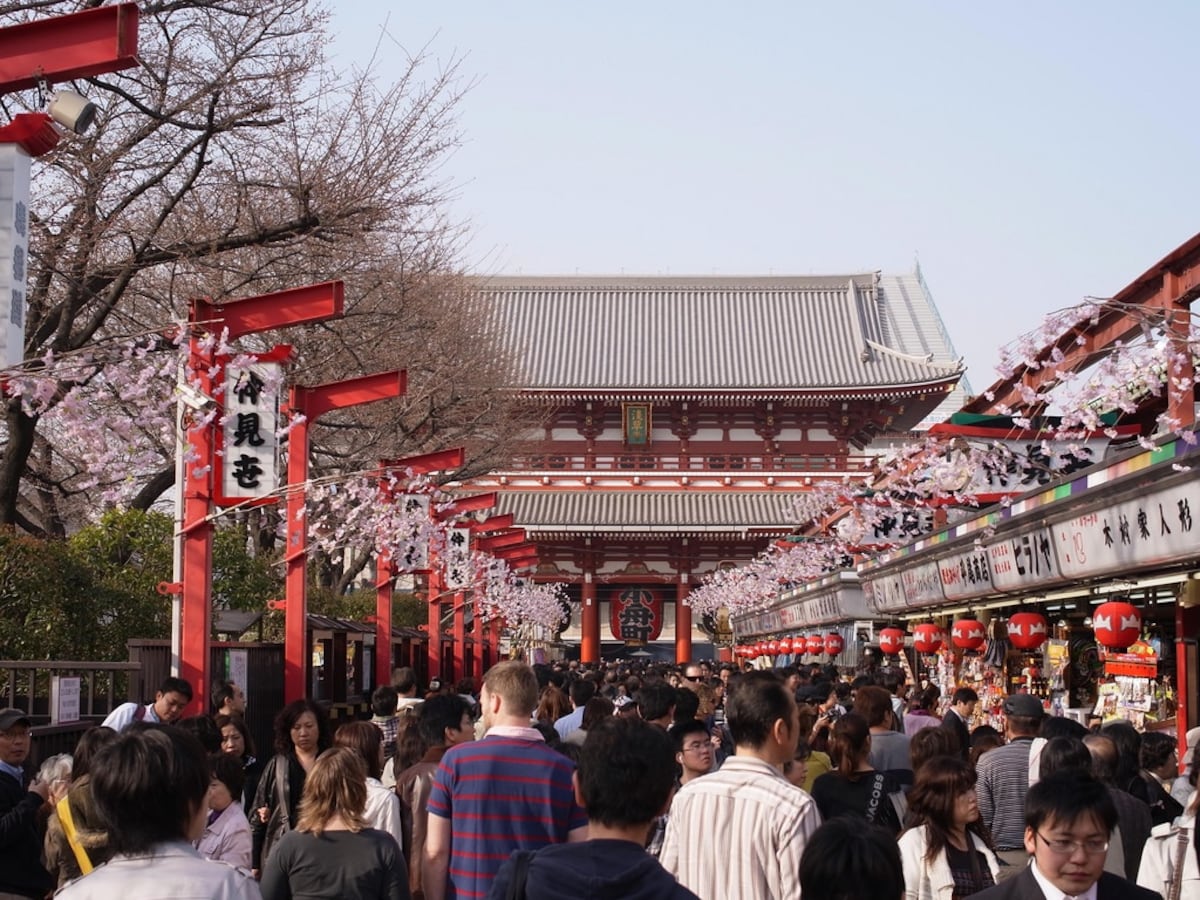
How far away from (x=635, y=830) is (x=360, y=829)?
216cm

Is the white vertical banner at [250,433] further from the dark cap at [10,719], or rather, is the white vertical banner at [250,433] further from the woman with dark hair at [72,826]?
the woman with dark hair at [72,826]

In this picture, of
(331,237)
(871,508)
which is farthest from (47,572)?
(871,508)

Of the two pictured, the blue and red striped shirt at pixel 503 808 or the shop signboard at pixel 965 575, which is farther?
the shop signboard at pixel 965 575

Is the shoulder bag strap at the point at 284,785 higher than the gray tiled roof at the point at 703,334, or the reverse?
the gray tiled roof at the point at 703,334

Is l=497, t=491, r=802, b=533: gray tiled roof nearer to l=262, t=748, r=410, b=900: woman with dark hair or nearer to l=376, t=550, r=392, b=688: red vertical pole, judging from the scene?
l=376, t=550, r=392, b=688: red vertical pole

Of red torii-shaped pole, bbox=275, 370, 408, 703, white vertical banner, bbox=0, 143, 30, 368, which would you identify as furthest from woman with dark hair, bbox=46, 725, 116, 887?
red torii-shaped pole, bbox=275, 370, 408, 703

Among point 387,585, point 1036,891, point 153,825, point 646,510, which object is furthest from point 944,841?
point 646,510

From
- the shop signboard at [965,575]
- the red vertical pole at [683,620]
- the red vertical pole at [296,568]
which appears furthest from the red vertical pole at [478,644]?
the red vertical pole at [296,568]

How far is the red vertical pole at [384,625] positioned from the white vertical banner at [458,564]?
6.77 metres

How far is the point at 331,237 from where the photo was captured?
677 inches

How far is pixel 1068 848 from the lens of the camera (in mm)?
4559

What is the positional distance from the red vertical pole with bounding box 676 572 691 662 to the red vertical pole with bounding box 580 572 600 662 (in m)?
2.57

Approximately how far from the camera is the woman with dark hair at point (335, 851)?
6.02 meters

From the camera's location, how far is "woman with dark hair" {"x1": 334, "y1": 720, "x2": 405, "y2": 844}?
22.8 feet
